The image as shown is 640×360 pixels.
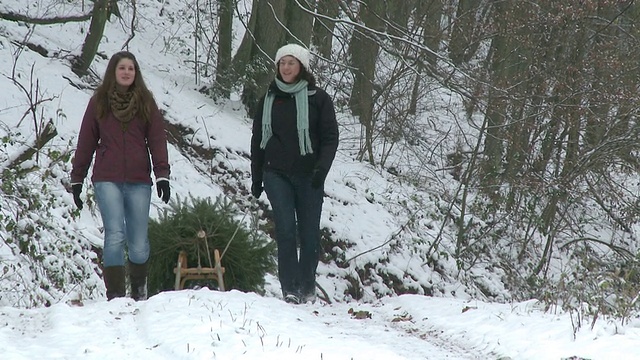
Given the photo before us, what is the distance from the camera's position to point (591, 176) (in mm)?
14922

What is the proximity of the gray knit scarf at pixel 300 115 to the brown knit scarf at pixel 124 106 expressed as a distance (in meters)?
1.20

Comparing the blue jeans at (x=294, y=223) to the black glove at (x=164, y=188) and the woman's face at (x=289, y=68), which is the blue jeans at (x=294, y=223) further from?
the black glove at (x=164, y=188)

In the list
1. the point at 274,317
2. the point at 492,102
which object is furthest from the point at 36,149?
the point at 492,102

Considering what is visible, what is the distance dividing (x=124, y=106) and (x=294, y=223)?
6.08 feet

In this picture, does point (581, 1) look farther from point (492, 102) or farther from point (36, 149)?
point (36, 149)

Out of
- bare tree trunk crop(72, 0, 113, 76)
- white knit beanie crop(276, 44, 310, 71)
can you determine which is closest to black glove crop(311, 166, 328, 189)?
white knit beanie crop(276, 44, 310, 71)

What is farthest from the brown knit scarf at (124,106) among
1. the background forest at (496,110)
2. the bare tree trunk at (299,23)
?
the bare tree trunk at (299,23)

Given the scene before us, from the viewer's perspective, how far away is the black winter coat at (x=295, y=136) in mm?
7152

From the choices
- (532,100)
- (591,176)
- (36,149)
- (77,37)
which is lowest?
(36,149)

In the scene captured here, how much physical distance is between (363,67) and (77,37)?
18.1 feet

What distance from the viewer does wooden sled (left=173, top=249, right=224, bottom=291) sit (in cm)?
682

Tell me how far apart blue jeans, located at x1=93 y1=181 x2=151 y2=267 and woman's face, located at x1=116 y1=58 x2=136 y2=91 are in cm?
82

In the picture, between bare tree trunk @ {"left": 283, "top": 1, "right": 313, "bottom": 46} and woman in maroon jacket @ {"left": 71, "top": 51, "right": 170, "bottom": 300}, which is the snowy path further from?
bare tree trunk @ {"left": 283, "top": 1, "right": 313, "bottom": 46}

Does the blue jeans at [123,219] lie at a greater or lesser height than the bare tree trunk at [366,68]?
lesser
